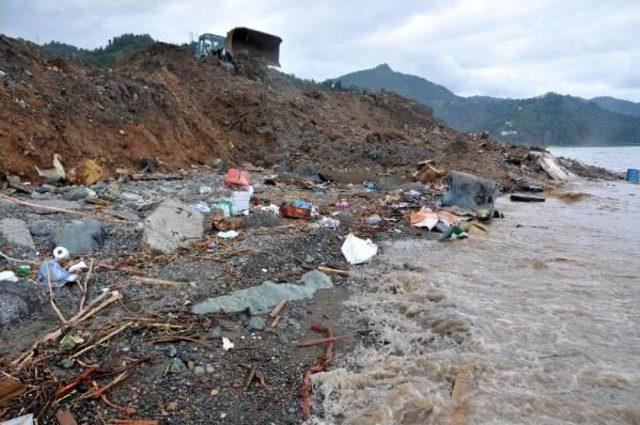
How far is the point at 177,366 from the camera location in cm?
281

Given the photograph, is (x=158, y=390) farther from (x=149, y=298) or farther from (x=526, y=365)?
(x=526, y=365)

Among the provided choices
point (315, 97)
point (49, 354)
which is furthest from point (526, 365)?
point (315, 97)

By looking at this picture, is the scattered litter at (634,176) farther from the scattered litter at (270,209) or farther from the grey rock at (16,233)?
the grey rock at (16,233)

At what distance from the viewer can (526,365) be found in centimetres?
325

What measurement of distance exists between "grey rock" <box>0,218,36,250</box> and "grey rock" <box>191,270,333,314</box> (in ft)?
7.02

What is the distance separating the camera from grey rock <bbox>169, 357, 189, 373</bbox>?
9.10ft

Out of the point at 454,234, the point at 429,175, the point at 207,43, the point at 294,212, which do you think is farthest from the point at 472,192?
the point at 207,43

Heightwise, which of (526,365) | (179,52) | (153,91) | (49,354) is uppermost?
(179,52)

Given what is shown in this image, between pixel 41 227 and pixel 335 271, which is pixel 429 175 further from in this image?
pixel 41 227

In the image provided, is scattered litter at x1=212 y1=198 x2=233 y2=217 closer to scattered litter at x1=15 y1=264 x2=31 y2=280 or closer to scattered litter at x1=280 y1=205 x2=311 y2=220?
scattered litter at x1=280 y1=205 x2=311 y2=220

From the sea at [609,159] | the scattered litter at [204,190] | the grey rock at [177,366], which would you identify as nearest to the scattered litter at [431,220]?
the scattered litter at [204,190]

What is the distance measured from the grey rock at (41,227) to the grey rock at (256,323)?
2740 mm

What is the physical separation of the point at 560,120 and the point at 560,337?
3409 inches

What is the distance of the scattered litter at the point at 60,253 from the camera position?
4.21 metres
